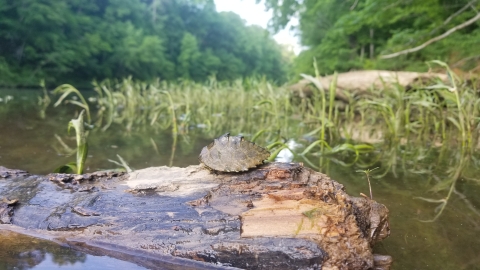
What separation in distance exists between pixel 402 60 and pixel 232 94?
12.6 feet

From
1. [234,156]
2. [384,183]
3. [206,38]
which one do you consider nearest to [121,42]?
[206,38]

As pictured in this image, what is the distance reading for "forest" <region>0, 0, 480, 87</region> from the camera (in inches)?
248

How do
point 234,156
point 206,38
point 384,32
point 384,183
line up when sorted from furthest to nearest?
1. point 206,38
2. point 384,32
3. point 384,183
4. point 234,156

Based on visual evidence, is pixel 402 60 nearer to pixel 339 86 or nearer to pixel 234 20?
pixel 339 86

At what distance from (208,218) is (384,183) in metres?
1.10

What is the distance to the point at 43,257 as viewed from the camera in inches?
34.5

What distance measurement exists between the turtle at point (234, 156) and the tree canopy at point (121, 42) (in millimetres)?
9949

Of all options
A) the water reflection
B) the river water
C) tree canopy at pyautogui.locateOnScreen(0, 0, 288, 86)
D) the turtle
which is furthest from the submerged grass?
tree canopy at pyautogui.locateOnScreen(0, 0, 288, 86)

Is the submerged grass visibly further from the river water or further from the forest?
the forest

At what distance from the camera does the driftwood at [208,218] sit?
88cm

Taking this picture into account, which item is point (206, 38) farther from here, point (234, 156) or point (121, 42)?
point (234, 156)

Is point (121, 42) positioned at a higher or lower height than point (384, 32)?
higher

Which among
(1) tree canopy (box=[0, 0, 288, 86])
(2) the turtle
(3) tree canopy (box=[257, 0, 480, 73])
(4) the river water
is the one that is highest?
(1) tree canopy (box=[0, 0, 288, 86])

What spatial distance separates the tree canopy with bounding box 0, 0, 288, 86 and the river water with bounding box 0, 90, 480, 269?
8608 millimetres
